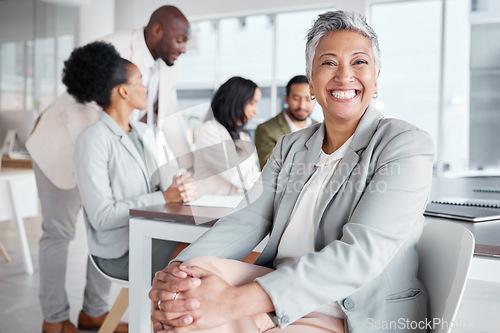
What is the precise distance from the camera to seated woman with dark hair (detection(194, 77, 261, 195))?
2.13 meters

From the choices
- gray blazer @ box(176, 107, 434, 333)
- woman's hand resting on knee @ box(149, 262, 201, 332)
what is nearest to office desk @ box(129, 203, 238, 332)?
gray blazer @ box(176, 107, 434, 333)

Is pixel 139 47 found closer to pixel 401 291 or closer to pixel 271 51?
pixel 401 291

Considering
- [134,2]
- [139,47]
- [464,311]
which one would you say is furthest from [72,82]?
[134,2]

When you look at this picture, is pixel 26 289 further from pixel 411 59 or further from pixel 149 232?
pixel 411 59

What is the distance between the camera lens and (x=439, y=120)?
588 cm

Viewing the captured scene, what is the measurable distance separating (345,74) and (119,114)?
119 centimetres

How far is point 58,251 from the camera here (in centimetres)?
238

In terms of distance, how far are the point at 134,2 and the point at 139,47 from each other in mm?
5375

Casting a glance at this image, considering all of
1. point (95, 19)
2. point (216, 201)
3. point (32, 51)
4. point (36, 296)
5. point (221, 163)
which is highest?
point (95, 19)

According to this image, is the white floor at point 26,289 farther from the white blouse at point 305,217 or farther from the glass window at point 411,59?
the glass window at point 411,59

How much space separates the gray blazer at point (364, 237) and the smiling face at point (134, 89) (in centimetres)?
104

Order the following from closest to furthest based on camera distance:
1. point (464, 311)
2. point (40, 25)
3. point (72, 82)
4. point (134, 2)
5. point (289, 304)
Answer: point (289, 304)
point (464, 311)
point (72, 82)
point (40, 25)
point (134, 2)

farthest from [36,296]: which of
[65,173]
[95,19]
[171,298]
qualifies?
[95,19]

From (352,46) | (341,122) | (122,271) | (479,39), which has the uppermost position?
(479,39)
